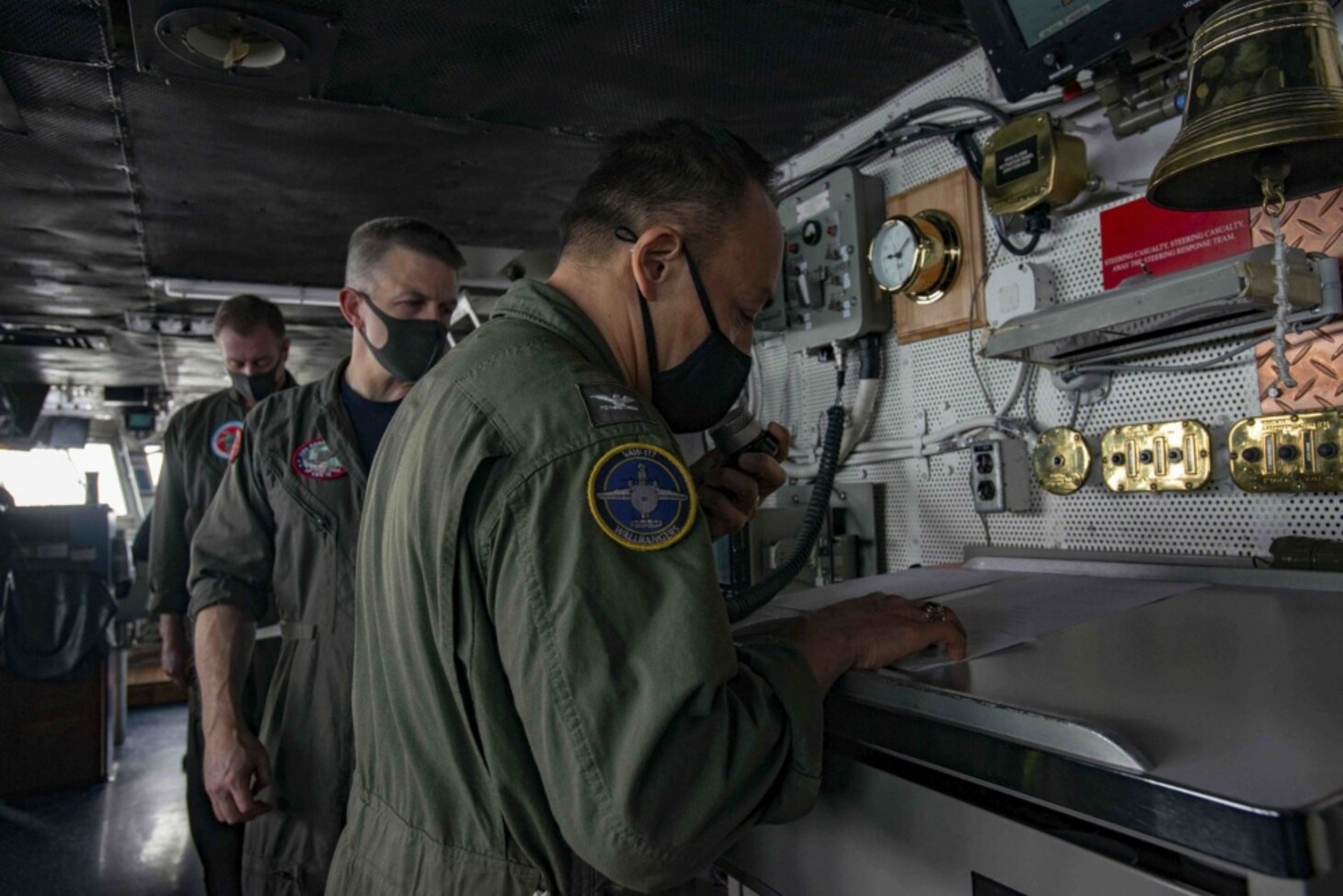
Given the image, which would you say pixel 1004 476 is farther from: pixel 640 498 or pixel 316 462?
pixel 316 462

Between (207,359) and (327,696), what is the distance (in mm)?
5973

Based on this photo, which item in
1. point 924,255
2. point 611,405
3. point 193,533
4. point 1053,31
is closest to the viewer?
point 611,405

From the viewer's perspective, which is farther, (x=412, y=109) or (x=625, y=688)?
(x=412, y=109)

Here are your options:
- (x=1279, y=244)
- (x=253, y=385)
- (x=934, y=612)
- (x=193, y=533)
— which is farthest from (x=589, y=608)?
(x=253, y=385)

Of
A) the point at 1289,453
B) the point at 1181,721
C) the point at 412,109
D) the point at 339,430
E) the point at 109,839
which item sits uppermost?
the point at 412,109

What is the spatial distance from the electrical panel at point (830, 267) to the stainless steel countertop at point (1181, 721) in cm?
133

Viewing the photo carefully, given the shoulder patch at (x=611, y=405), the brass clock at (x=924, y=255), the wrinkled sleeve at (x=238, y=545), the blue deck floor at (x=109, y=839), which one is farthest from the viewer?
the blue deck floor at (x=109, y=839)

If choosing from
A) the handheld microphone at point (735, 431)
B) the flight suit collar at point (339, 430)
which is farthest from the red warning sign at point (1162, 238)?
the flight suit collar at point (339, 430)

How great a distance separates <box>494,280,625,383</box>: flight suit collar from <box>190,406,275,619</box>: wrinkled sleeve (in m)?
1.18

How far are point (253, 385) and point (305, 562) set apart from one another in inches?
49.8

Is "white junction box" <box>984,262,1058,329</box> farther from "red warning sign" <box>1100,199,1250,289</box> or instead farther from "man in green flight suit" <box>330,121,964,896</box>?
"man in green flight suit" <box>330,121,964,896</box>

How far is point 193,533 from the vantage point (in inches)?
101

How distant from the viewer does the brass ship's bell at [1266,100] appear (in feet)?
3.53

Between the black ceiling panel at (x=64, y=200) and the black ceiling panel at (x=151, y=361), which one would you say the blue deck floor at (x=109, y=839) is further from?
the black ceiling panel at (x=151, y=361)
